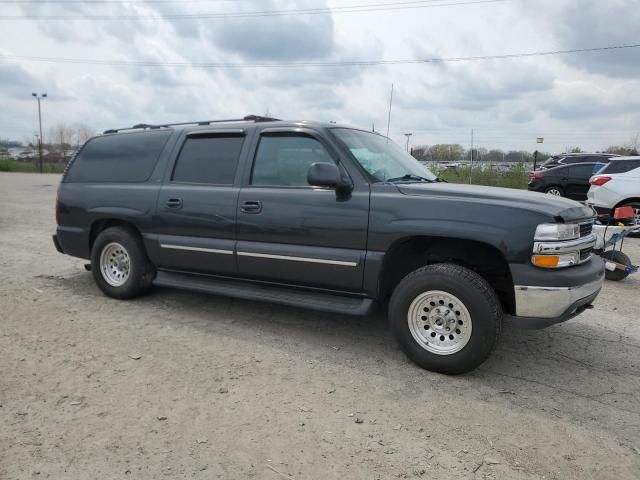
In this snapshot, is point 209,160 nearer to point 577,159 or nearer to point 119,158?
point 119,158

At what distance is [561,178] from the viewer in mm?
14812

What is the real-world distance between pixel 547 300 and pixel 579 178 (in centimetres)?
1298

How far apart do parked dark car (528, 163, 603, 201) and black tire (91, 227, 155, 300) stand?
12.7 m

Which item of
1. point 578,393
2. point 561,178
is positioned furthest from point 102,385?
point 561,178

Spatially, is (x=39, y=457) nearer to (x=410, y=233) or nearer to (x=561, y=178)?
(x=410, y=233)

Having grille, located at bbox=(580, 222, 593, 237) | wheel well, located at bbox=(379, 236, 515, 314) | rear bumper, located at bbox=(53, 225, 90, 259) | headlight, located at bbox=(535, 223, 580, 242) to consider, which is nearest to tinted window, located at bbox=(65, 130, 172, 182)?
rear bumper, located at bbox=(53, 225, 90, 259)

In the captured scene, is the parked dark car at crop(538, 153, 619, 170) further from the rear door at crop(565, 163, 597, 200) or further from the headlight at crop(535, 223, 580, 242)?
the headlight at crop(535, 223, 580, 242)

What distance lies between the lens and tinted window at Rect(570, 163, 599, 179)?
1457 centimetres

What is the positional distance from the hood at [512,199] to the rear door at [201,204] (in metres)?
1.64

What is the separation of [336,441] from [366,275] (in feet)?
4.74

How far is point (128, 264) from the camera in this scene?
5.32 m

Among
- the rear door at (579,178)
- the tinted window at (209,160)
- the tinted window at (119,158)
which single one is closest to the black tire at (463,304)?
the tinted window at (209,160)

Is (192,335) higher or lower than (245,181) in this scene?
lower

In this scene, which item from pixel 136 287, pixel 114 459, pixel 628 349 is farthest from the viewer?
pixel 136 287
